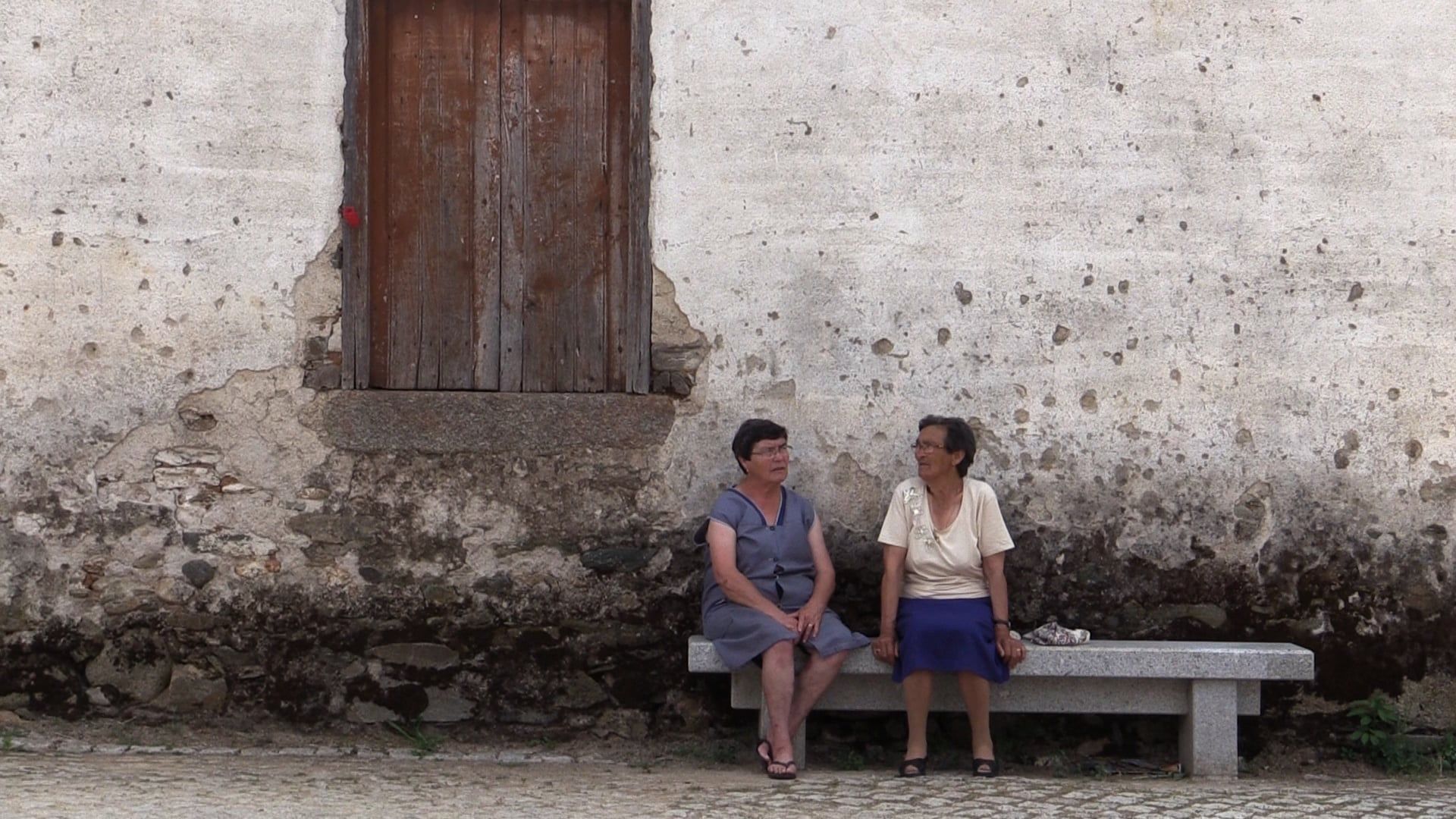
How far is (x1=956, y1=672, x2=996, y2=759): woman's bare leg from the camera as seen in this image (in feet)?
16.2

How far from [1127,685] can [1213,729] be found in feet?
1.00

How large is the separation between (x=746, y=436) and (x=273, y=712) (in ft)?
6.29

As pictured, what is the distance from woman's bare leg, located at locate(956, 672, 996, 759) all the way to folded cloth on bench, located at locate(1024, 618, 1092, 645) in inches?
9.6

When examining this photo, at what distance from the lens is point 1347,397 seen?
5316mm

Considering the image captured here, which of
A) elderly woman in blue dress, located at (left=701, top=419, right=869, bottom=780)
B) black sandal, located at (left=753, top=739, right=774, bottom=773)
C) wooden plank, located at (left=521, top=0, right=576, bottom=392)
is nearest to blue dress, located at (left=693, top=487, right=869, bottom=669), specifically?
elderly woman in blue dress, located at (left=701, top=419, right=869, bottom=780)

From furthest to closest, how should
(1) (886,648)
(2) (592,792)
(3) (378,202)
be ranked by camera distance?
(3) (378,202)
(1) (886,648)
(2) (592,792)

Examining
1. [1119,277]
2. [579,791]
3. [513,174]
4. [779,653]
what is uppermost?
[513,174]

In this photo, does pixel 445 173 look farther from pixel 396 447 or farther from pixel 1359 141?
pixel 1359 141

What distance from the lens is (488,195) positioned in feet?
18.0

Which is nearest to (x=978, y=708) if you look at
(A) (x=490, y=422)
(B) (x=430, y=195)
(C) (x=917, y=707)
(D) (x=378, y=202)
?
(C) (x=917, y=707)

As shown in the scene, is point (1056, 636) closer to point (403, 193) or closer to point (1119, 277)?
point (1119, 277)

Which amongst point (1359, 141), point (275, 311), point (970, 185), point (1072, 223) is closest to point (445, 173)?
point (275, 311)

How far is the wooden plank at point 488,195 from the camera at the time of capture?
18.0 ft

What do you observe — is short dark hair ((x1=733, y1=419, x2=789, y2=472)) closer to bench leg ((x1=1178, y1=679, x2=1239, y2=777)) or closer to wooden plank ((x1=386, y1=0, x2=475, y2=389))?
wooden plank ((x1=386, y1=0, x2=475, y2=389))
